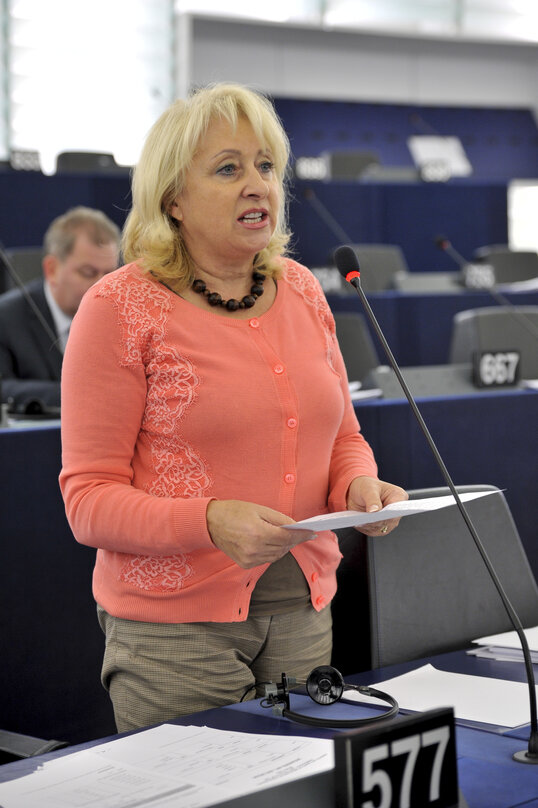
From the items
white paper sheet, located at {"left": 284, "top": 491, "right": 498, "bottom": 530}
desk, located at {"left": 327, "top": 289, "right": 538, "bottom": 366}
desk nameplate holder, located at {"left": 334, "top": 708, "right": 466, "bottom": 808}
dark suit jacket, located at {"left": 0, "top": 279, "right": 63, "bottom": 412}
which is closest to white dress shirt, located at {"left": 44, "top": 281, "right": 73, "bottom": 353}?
dark suit jacket, located at {"left": 0, "top": 279, "right": 63, "bottom": 412}

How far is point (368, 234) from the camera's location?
20.6 ft

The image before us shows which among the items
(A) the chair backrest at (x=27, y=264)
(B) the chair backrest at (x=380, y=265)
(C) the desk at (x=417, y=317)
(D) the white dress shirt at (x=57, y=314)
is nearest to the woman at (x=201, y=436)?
(D) the white dress shirt at (x=57, y=314)

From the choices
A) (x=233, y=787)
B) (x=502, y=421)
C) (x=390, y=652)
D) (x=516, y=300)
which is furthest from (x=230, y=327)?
(x=516, y=300)

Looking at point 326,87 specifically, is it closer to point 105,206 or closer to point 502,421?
point 105,206

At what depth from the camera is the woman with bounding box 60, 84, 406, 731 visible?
4.33 ft

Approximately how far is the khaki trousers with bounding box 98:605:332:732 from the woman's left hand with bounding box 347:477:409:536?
19cm

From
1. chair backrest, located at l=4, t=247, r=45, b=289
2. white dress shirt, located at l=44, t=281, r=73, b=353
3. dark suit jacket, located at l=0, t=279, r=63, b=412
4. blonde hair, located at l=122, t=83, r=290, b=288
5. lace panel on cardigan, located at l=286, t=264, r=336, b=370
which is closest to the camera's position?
blonde hair, located at l=122, t=83, r=290, b=288

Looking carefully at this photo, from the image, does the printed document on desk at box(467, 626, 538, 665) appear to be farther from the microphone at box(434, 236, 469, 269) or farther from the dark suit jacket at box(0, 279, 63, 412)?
the microphone at box(434, 236, 469, 269)

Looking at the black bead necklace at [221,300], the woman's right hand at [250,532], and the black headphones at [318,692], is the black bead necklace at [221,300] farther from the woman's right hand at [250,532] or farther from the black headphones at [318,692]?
the black headphones at [318,692]

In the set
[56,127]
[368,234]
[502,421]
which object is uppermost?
[56,127]

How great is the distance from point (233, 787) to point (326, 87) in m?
10.9

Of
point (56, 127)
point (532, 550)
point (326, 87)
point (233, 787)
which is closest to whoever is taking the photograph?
point (233, 787)

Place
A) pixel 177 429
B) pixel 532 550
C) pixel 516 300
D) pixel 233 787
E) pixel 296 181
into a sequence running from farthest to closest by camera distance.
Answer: pixel 296 181
pixel 516 300
pixel 532 550
pixel 177 429
pixel 233 787

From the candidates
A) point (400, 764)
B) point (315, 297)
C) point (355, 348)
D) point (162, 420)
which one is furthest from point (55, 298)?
point (400, 764)
